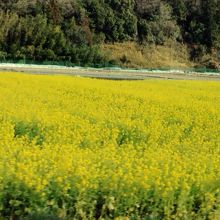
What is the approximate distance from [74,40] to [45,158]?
71275mm

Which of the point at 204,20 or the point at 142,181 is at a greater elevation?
the point at 204,20

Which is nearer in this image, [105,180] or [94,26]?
[105,180]

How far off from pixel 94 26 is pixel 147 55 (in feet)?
28.9

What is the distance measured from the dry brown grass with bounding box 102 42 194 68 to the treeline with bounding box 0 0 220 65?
1.48 meters

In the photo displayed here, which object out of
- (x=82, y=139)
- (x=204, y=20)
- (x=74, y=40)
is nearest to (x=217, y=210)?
(x=82, y=139)

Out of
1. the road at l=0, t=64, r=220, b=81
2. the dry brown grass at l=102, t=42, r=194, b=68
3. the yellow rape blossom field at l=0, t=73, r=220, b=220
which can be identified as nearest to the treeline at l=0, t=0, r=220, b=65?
the dry brown grass at l=102, t=42, r=194, b=68

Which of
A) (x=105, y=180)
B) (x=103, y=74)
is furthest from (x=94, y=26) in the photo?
(x=105, y=180)

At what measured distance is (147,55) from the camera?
80.8m

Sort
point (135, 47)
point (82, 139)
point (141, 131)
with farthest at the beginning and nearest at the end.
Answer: point (135, 47) → point (141, 131) → point (82, 139)

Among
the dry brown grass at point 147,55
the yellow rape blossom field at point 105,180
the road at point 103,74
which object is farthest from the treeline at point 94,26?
the yellow rape blossom field at point 105,180

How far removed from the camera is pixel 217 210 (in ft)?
20.6

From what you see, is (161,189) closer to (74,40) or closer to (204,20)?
(74,40)

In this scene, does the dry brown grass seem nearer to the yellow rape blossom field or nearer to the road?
the road

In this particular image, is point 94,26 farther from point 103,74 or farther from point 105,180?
point 105,180
